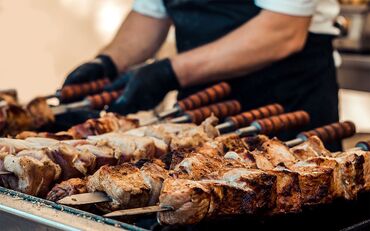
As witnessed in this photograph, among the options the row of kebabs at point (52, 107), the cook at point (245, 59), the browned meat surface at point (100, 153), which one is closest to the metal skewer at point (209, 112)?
the row of kebabs at point (52, 107)

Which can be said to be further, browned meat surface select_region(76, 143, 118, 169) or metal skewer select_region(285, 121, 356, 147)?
metal skewer select_region(285, 121, 356, 147)

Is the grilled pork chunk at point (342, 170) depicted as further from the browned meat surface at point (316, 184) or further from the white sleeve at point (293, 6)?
the white sleeve at point (293, 6)

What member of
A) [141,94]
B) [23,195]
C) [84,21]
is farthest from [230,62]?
[84,21]

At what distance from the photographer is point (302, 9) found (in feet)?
9.34

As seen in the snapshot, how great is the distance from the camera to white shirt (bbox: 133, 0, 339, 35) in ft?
9.33

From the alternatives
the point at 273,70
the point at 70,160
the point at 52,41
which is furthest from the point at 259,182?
the point at 52,41

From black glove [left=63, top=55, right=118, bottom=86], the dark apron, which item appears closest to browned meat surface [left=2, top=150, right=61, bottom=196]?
black glove [left=63, top=55, right=118, bottom=86]

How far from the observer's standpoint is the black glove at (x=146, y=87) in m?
2.78

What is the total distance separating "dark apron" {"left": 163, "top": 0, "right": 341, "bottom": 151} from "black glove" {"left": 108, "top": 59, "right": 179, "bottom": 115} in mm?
296

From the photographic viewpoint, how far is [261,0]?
9.59 feet

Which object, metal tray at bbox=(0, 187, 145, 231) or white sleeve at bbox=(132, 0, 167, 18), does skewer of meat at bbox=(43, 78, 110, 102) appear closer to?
white sleeve at bbox=(132, 0, 167, 18)

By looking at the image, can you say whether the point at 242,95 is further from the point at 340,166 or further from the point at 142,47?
the point at 340,166

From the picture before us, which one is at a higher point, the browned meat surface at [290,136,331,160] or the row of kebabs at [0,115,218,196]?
the row of kebabs at [0,115,218,196]

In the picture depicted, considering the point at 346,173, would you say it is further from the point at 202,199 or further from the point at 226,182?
the point at 202,199
